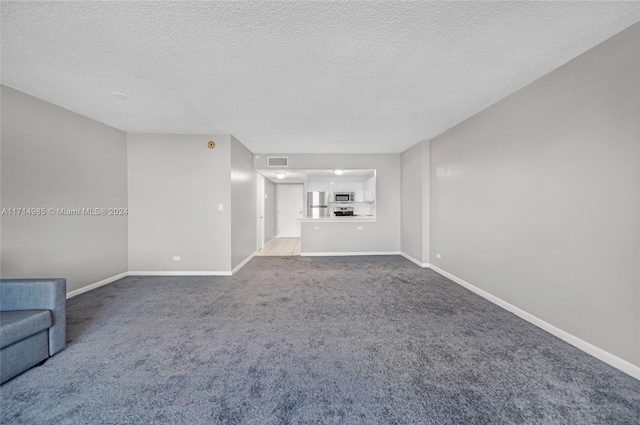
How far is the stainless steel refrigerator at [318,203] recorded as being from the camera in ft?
23.1

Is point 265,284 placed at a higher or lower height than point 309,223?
lower

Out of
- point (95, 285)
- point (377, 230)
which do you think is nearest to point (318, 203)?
point (377, 230)

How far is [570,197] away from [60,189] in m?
6.15

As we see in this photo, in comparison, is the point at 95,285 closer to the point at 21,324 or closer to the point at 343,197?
the point at 21,324

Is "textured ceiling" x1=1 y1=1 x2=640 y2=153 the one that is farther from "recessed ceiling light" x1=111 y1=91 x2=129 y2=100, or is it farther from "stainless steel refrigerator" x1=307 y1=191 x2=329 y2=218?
"stainless steel refrigerator" x1=307 y1=191 x2=329 y2=218

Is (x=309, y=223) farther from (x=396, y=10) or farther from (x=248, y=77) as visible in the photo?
(x=396, y=10)

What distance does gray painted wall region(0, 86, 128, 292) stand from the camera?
2.76 meters

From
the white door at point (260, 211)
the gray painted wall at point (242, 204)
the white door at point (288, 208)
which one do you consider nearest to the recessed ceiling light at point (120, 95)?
the gray painted wall at point (242, 204)

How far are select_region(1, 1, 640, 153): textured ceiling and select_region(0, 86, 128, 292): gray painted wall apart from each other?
0.34 metres

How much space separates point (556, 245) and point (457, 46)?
2.20 meters

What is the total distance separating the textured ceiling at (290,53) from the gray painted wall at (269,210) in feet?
14.6

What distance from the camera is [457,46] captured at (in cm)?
202

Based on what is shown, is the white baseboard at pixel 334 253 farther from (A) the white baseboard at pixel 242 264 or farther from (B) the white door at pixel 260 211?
(B) the white door at pixel 260 211

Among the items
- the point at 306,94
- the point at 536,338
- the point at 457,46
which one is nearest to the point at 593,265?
the point at 536,338
